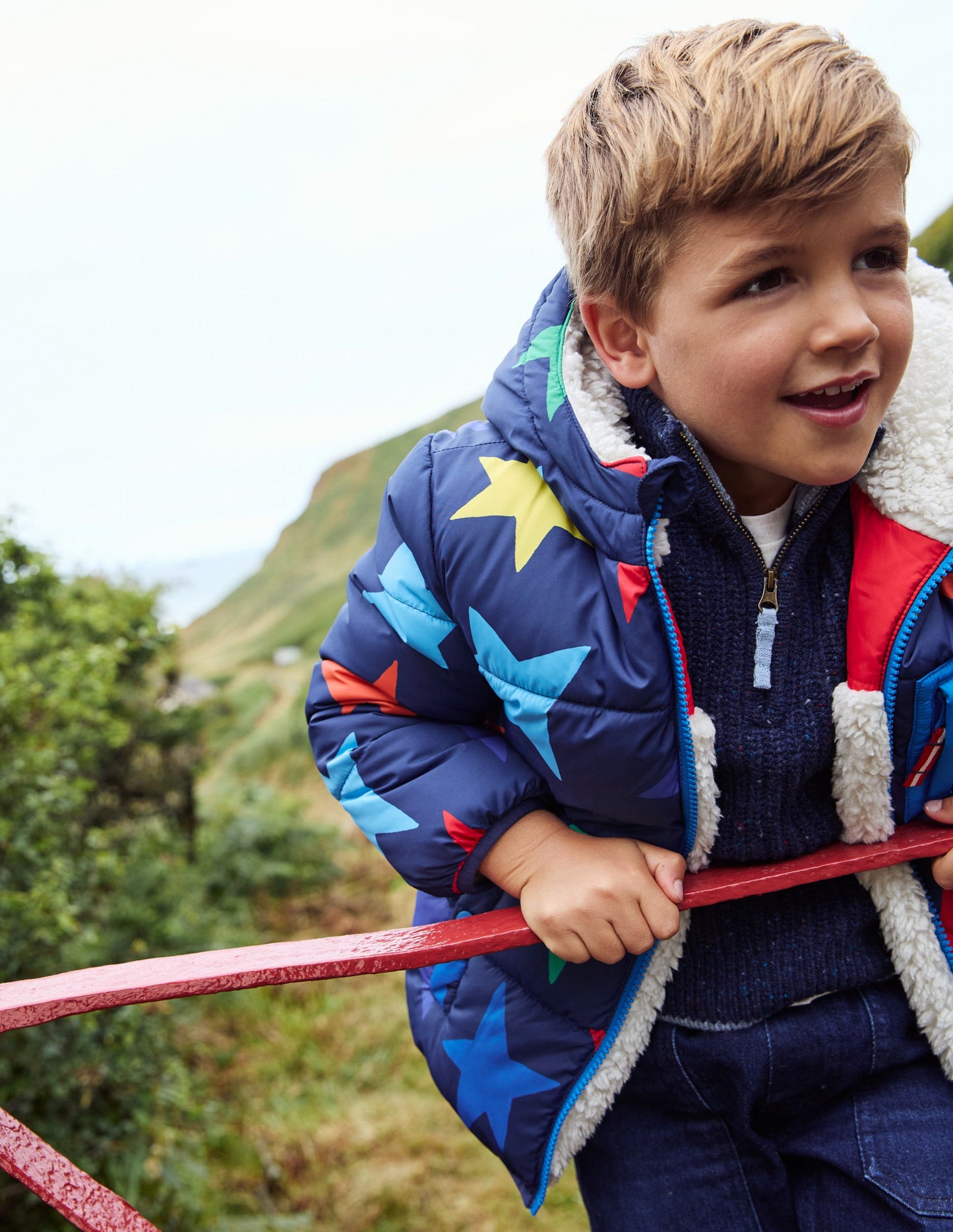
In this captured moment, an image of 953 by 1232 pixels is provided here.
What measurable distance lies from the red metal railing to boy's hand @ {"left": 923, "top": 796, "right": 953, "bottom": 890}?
0.02 metres

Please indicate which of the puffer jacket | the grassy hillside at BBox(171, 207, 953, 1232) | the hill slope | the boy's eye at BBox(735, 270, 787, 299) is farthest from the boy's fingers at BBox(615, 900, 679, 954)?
the hill slope

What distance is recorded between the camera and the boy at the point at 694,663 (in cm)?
110

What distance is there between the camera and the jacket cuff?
1.24m

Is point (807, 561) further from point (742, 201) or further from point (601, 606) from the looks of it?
point (742, 201)

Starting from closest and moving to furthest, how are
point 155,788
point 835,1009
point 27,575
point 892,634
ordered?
point 892,634, point 835,1009, point 27,575, point 155,788

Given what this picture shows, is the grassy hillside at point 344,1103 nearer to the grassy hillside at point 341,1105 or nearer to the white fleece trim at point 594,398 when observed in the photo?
the grassy hillside at point 341,1105

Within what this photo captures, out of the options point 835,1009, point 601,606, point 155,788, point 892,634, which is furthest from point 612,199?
Answer: point 155,788

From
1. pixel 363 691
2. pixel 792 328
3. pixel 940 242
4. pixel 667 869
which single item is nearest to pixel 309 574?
pixel 940 242

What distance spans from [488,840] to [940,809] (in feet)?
1.82

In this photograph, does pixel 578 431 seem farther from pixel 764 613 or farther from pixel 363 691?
pixel 363 691

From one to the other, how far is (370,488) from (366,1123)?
6489 millimetres

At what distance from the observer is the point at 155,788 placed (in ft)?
17.2

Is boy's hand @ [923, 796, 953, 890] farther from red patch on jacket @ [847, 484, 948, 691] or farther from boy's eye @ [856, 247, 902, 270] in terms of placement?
boy's eye @ [856, 247, 902, 270]

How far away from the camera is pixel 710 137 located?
1071 millimetres
